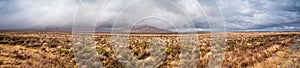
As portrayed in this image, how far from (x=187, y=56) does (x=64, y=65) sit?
8.43 metres

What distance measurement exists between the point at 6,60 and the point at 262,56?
1748cm

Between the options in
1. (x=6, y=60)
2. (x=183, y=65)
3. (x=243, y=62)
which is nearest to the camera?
(x=243, y=62)

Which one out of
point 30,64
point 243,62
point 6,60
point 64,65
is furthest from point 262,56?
point 6,60

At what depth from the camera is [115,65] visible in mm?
18344

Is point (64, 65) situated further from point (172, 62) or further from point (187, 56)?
point (187, 56)

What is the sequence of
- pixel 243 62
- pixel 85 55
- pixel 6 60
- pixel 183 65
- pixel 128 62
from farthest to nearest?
pixel 85 55 < pixel 6 60 < pixel 128 62 < pixel 183 65 < pixel 243 62

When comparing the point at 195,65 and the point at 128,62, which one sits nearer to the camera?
the point at 195,65

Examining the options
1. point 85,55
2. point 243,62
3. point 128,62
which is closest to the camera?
point 243,62

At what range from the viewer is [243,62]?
1623cm

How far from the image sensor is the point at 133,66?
1786 cm

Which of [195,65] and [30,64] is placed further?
[30,64]

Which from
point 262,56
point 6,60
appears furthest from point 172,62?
point 6,60

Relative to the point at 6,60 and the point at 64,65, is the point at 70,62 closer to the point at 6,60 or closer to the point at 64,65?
the point at 64,65

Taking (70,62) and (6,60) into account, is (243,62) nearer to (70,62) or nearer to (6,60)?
(70,62)
